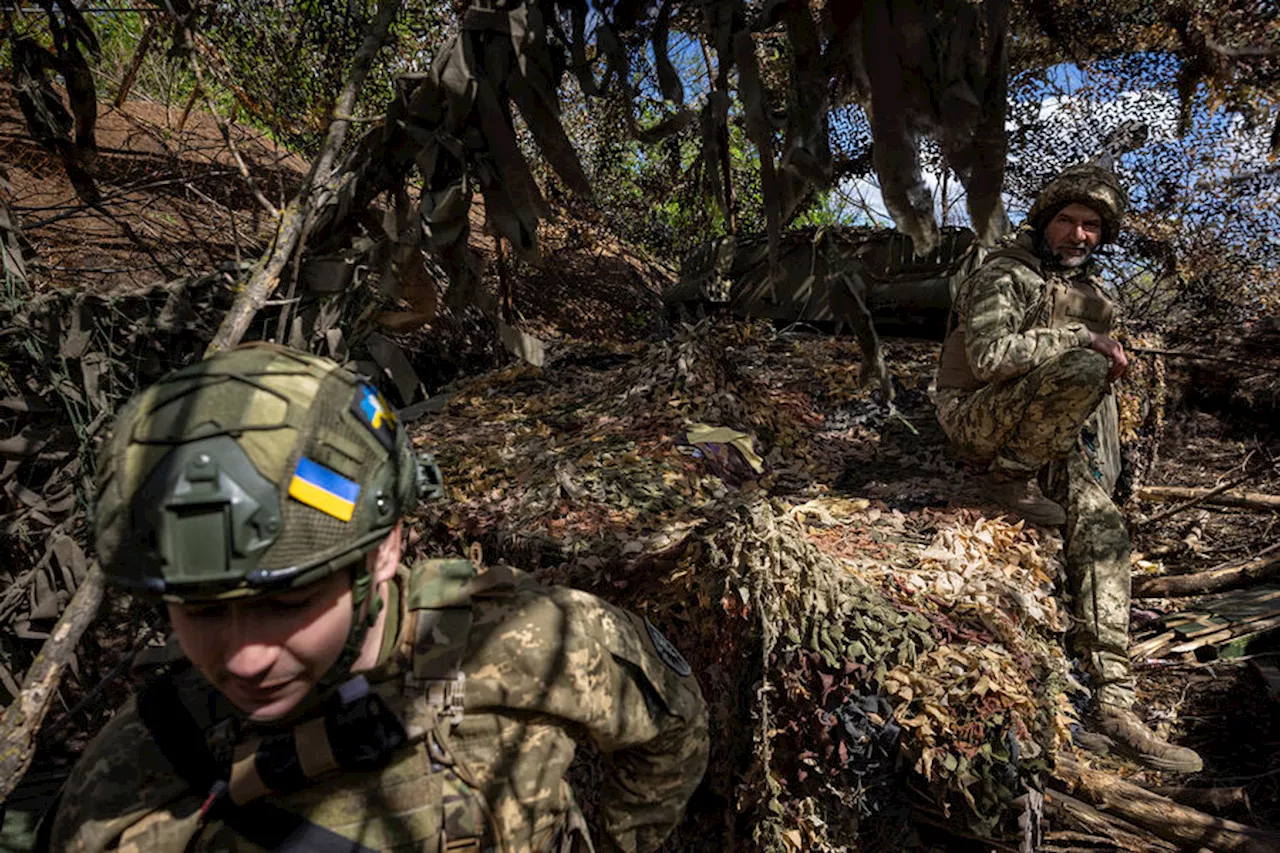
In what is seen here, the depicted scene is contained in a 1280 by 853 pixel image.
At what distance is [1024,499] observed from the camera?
3832 mm

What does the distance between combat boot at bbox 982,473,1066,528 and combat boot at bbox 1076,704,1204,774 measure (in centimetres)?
90

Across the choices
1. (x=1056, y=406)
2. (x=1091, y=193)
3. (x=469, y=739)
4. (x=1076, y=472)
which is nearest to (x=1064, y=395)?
(x=1056, y=406)

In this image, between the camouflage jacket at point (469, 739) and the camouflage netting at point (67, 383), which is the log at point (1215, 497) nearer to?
the camouflage jacket at point (469, 739)

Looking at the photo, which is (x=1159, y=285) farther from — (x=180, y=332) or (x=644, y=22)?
(x=180, y=332)

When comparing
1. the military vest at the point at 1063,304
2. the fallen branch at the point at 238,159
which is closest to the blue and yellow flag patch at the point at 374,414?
the fallen branch at the point at 238,159

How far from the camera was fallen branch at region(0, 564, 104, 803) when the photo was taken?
78.2 inches

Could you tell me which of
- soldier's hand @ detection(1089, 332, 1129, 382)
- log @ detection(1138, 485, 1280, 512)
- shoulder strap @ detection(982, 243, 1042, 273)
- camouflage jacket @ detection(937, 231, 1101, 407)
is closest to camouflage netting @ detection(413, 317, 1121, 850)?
camouflage jacket @ detection(937, 231, 1101, 407)

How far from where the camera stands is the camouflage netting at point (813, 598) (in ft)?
8.39

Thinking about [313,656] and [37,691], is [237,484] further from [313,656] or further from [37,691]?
[37,691]

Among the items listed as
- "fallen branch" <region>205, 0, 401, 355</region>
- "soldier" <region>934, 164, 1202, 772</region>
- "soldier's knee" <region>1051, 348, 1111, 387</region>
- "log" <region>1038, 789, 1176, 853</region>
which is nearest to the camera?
"fallen branch" <region>205, 0, 401, 355</region>

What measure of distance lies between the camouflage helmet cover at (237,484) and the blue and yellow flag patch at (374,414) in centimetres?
2

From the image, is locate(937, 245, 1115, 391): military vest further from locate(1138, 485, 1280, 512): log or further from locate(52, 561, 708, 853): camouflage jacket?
locate(52, 561, 708, 853): camouflage jacket

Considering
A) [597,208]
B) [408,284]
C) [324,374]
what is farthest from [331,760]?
[597,208]

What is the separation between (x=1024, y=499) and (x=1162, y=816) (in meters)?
1.51
